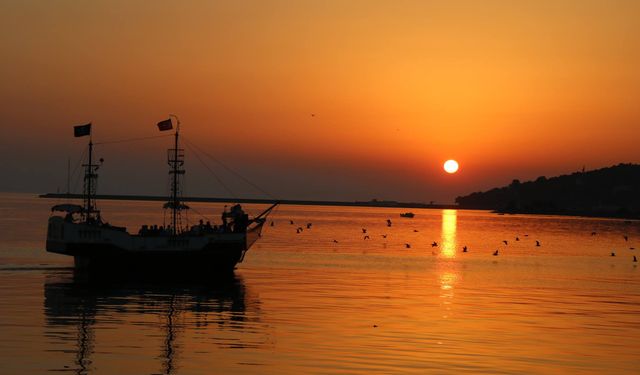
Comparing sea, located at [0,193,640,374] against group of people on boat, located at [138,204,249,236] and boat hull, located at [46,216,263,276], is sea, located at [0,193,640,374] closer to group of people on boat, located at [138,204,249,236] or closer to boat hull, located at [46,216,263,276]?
boat hull, located at [46,216,263,276]

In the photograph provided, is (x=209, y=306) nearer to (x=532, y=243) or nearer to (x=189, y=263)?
(x=189, y=263)

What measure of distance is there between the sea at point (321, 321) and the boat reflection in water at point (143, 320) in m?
0.10

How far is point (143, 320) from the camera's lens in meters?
46.2

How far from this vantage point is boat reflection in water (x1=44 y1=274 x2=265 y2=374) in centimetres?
3566

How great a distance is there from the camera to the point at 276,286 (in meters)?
67.4

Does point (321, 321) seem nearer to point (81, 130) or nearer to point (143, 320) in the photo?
point (143, 320)

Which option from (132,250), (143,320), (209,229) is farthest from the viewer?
(209,229)

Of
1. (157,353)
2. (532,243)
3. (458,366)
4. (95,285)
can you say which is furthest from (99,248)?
(532,243)

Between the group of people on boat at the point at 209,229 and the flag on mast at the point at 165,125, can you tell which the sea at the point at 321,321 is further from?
the flag on mast at the point at 165,125

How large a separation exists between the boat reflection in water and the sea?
98 millimetres

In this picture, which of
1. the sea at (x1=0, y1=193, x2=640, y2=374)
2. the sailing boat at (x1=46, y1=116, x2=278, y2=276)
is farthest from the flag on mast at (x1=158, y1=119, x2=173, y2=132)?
the sea at (x1=0, y1=193, x2=640, y2=374)

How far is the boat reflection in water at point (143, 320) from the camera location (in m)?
35.7

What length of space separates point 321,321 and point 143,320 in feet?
29.7

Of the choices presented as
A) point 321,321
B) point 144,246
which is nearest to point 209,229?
point 144,246
